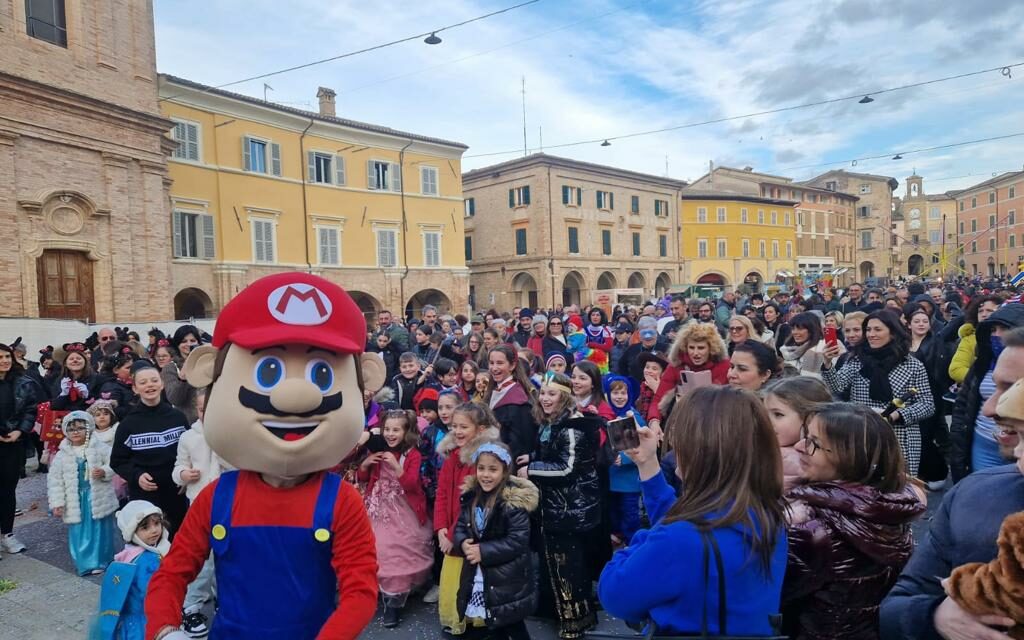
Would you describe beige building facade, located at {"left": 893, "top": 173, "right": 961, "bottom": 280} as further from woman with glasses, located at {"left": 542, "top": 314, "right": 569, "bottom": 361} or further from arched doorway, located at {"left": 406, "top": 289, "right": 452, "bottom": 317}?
woman with glasses, located at {"left": 542, "top": 314, "right": 569, "bottom": 361}

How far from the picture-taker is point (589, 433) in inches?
153

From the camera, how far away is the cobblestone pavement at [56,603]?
13.0 feet

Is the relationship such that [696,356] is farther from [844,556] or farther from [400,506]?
[844,556]

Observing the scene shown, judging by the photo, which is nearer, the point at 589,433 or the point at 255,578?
the point at 255,578

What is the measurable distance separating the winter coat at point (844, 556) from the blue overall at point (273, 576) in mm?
1556

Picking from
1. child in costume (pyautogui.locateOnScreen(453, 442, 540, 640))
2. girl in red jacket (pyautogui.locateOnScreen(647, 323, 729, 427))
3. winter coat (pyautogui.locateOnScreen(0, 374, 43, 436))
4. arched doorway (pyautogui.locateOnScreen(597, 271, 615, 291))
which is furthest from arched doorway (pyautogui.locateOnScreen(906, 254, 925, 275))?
winter coat (pyautogui.locateOnScreen(0, 374, 43, 436))

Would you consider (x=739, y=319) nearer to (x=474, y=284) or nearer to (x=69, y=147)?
(x=69, y=147)

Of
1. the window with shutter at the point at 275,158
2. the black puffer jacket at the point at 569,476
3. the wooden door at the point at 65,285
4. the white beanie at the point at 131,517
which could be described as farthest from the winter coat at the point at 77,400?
the window with shutter at the point at 275,158

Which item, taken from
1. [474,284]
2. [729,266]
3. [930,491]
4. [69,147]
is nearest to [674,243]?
[729,266]

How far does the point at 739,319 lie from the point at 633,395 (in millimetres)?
1671

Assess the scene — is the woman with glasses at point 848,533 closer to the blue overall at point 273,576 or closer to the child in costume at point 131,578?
the blue overall at point 273,576

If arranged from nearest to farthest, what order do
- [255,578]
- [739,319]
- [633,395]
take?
1. [255,578]
2. [633,395]
3. [739,319]

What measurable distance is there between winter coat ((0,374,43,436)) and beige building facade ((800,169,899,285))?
2630 inches

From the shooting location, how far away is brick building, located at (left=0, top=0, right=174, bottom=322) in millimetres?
13773
